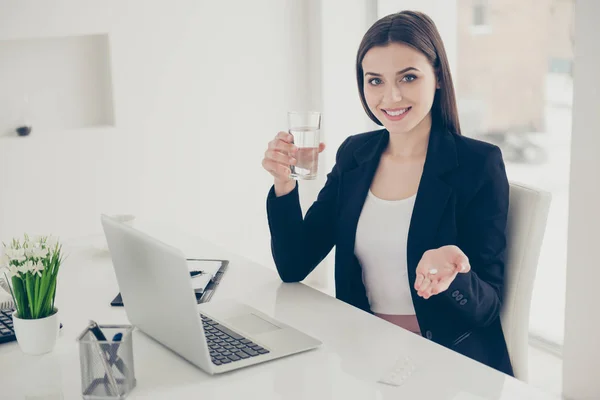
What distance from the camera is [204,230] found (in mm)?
4000

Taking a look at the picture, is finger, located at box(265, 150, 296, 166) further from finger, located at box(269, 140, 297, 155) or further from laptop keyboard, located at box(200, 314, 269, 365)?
laptop keyboard, located at box(200, 314, 269, 365)

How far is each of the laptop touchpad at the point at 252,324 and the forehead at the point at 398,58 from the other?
2.22ft

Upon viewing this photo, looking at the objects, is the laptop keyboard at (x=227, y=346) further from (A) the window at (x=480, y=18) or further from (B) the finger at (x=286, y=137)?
(A) the window at (x=480, y=18)

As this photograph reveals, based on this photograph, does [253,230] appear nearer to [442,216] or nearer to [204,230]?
[204,230]

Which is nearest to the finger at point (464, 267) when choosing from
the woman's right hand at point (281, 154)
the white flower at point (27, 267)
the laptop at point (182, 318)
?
the laptop at point (182, 318)

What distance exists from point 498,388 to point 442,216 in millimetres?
606

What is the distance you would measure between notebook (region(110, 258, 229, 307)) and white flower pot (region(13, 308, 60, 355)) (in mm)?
267

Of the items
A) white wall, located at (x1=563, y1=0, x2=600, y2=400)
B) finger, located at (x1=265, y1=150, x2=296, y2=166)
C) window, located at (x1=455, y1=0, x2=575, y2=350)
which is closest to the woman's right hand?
finger, located at (x1=265, y1=150, x2=296, y2=166)

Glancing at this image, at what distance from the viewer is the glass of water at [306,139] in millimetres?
1689

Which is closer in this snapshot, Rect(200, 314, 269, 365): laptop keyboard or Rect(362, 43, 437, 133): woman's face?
Rect(200, 314, 269, 365): laptop keyboard

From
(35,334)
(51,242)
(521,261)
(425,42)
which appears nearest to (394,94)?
(425,42)

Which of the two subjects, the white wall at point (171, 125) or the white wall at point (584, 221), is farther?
the white wall at point (171, 125)

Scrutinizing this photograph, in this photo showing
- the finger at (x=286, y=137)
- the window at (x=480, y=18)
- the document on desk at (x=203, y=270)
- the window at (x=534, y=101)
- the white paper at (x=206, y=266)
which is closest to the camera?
the finger at (x=286, y=137)

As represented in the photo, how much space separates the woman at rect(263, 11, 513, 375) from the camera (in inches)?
70.5
